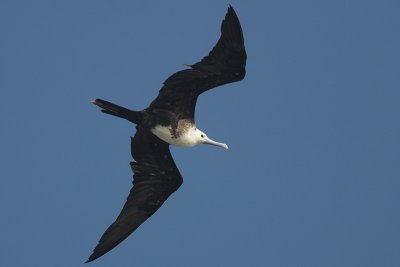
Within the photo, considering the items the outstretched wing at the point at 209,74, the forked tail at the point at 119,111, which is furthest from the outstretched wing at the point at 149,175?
the outstretched wing at the point at 209,74

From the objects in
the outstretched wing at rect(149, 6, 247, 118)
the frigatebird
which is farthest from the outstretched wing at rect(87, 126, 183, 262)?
the outstretched wing at rect(149, 6, 247, 118)

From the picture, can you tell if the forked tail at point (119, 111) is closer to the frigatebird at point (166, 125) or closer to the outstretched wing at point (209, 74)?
the frigatebird at point (166, 125)

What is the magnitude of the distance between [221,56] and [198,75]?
420 mm

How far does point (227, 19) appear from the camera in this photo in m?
9.94

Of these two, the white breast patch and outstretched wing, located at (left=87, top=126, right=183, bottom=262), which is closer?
the white breast patch

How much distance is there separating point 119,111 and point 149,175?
1353 millimetres

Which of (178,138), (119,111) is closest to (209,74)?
(178,138)

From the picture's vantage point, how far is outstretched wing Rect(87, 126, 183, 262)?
37.0ft

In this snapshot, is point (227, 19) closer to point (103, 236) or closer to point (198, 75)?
point (198, 75)

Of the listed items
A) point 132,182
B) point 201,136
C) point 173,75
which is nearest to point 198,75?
point 173,75

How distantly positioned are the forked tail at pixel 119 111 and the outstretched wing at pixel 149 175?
0.43 metres

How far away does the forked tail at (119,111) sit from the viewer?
34.3ft

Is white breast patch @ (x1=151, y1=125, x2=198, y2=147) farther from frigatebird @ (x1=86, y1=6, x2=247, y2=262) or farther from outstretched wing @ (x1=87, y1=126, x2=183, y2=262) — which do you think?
outstretched wing @ (x1=87, y1=126, x2=183, y2=262)

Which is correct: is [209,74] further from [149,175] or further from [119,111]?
[149,175]
